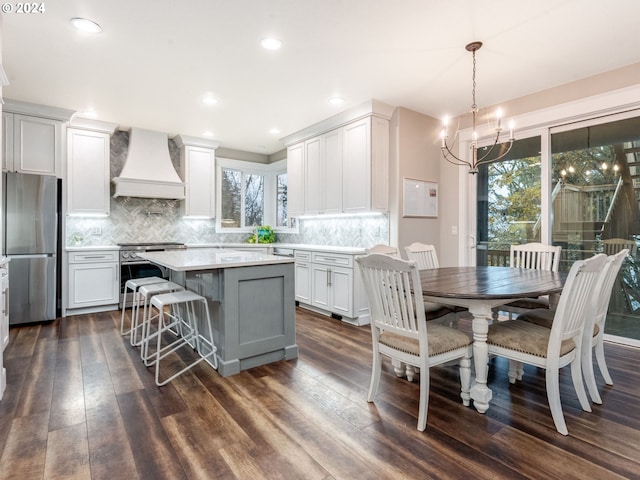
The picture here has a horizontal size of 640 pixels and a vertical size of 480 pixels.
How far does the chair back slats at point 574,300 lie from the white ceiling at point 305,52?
176 centimetres

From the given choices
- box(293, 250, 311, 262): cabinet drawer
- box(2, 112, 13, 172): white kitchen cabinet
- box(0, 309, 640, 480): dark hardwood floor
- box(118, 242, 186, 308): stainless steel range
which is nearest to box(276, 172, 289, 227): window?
box(293, 250, 311, 262): cabinet drawer

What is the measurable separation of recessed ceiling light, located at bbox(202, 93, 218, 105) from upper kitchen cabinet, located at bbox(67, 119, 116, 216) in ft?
5.79

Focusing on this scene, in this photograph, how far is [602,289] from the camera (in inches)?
88.7

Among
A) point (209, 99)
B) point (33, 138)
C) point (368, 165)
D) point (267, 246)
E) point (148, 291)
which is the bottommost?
point (148, 291)

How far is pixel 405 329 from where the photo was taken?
201 cm

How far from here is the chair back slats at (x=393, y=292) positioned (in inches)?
74.9

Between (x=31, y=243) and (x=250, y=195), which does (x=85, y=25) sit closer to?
(x=31, y=243)

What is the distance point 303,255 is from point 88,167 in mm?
3148

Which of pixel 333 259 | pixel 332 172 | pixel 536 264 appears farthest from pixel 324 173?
pixel 536 264

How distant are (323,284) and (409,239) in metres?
1.22

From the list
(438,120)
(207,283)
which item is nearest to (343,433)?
(207,283)

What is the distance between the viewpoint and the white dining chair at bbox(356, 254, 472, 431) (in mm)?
1927

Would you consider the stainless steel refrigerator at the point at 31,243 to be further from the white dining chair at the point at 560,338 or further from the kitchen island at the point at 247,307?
the white dining chair at the point at 560,338

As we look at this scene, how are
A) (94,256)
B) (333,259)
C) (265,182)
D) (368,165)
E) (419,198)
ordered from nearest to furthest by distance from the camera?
(368,165)
(333,259)
(419,198)
(94,256)
(265,182)
